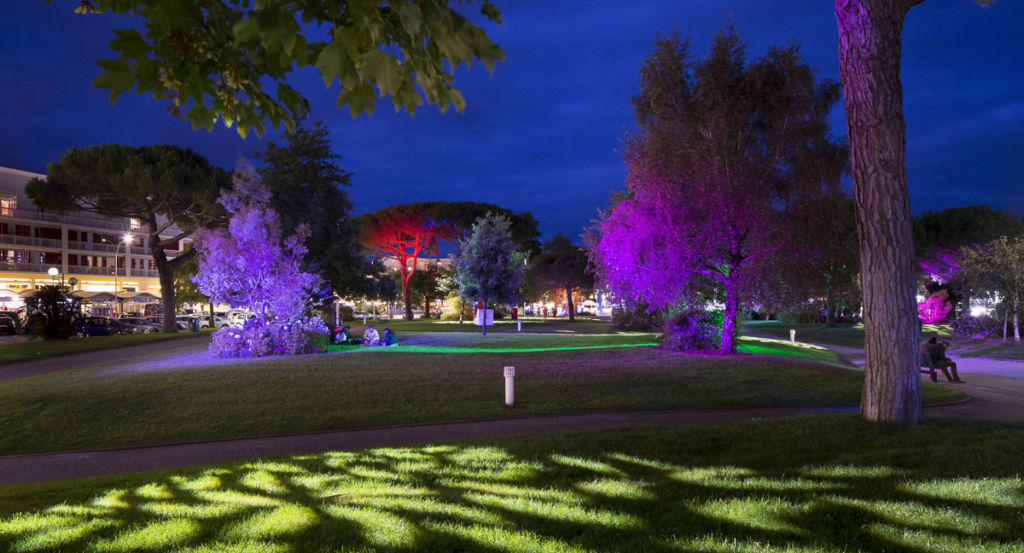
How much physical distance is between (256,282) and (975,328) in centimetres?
3207

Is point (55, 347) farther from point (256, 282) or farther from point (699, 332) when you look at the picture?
point (699, 332)

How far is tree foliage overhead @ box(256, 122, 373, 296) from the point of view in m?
27.2

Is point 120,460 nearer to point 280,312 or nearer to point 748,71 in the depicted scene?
point 280,312

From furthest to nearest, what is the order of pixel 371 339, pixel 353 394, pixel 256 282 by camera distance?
pixel 371 339
pixel 256 282
pixel 353 394

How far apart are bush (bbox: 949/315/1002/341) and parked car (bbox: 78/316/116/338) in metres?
47.8

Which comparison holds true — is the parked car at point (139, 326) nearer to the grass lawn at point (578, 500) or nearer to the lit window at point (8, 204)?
the lit window at point (8, 204)

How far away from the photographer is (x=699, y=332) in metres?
18.8

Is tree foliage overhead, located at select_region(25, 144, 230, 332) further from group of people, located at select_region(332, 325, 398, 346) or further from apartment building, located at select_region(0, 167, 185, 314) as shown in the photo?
group of people, located at select_region(332, 325, 398, 346)

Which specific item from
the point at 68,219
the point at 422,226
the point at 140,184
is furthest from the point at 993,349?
the point at 68,219

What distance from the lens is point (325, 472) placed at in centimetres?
554

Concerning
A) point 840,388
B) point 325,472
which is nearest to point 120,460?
point 325,472

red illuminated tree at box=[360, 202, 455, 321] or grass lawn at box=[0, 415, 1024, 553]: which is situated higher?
red illuminated tree at box=[360, 202, 455, 321]

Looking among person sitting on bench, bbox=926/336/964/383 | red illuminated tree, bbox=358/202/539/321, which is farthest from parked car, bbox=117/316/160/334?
person sitting on bench, bbox=926/336/964/383

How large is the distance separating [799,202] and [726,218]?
8.33 ft
